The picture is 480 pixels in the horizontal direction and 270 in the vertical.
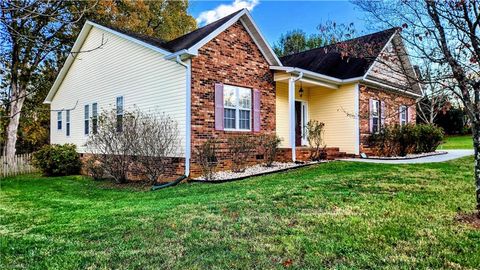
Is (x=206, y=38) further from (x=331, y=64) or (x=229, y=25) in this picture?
(x=331, y=64)

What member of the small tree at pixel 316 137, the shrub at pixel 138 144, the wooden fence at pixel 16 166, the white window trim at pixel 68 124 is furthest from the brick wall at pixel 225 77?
the wooden fence at pixel 16 166

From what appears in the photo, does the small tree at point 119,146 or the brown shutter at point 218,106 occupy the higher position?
the brown shutter at point 218,106

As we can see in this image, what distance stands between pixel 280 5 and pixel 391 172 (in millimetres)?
8624

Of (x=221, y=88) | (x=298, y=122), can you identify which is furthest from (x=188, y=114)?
(x=298, y=122)

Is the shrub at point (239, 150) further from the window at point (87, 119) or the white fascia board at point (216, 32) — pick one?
the window at point (87, 119)

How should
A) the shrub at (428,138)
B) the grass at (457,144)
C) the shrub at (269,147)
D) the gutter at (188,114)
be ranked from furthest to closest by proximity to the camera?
the grass at (457,144)
the shrub at (428,138)
the shrub at (269,147)
the gutter at (188,114)

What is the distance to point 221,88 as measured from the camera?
11305 millimetres

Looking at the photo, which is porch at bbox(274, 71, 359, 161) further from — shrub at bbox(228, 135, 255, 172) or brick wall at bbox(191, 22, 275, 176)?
shrub at bbox(228, 135, 255, 172)

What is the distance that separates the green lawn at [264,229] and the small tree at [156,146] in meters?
2.84

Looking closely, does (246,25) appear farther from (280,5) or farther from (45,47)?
(45,47)

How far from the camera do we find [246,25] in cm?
1222

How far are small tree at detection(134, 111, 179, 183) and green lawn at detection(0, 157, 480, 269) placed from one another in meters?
2.84

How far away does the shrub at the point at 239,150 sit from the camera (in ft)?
36.1

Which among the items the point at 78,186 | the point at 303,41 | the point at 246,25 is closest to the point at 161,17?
the point at 303,41
